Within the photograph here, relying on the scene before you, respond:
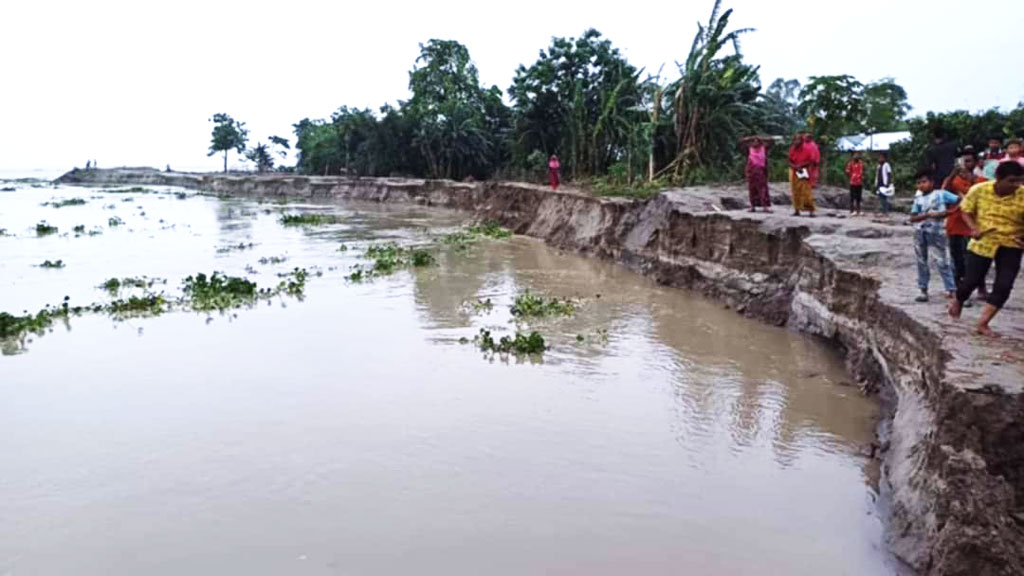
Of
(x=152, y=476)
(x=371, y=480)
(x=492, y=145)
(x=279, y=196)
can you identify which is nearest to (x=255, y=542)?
(x=371, y=480)

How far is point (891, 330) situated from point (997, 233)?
154 centimetres

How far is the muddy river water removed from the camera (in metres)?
4.79

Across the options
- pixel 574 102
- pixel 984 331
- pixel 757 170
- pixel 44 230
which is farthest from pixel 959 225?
pixel 44 230

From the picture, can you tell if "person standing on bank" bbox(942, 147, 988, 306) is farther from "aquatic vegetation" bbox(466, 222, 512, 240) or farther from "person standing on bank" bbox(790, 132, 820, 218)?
"aquatic vegetation" bbox(466, 222, 512, 240)

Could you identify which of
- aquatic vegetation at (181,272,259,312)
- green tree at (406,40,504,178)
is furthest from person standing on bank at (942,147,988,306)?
green tree at (406,40,504,178)

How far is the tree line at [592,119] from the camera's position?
20.7m

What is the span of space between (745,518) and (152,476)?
173 inches

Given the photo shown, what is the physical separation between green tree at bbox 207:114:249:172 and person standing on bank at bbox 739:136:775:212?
59.3 metres

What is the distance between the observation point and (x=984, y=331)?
551 centimetres

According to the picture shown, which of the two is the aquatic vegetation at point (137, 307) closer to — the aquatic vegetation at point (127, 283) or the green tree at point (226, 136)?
the aquatic vegetation at point (127, 283)

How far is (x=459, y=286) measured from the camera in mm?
14391

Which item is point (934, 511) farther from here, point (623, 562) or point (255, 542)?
point (255, 542)

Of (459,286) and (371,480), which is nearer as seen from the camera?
(371,480)

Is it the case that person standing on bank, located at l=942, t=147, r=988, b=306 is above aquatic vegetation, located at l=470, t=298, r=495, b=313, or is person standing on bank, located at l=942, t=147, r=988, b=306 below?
above
